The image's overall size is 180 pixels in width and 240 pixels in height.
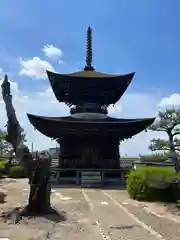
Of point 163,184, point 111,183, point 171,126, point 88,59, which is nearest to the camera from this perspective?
point 163,184

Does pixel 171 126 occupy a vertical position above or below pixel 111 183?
above

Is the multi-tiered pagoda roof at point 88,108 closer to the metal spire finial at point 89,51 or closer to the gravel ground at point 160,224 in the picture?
the metal spire finial at point 89,51

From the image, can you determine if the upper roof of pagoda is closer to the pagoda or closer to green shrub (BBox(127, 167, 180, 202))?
the pagoda

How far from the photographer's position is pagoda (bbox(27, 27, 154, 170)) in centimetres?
2447

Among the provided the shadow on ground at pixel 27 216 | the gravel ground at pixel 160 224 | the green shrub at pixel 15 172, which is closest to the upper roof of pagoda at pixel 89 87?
the green shrub at pixel 15 172

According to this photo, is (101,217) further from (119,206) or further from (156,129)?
(156,129)

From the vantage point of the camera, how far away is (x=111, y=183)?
80.8 ft

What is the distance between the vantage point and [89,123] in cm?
2409

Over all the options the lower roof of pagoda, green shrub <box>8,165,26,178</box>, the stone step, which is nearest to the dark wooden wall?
the lower roof of pagoda

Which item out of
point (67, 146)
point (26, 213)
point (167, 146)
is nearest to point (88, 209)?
point (26, 213)

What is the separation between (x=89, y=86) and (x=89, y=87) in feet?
0.39

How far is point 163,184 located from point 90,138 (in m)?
12.8

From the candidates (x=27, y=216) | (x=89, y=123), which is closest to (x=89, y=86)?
(x=89, y=123)

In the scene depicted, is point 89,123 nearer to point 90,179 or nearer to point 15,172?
point 90,179
